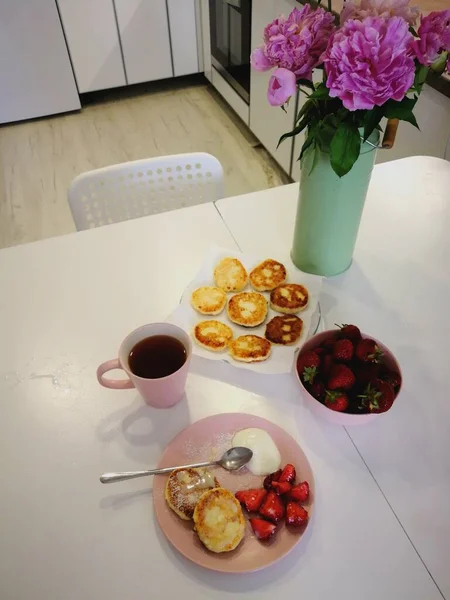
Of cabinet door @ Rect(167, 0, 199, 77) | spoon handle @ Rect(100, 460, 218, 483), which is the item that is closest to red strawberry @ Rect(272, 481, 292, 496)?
spoon handle @ Rect(100, 460, 218, 483)

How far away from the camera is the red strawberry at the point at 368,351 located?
70 cm

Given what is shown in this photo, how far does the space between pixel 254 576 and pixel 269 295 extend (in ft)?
1.54

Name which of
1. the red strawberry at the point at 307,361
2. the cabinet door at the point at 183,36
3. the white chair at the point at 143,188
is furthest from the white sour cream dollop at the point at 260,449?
the cabinet door at the point at 183,36

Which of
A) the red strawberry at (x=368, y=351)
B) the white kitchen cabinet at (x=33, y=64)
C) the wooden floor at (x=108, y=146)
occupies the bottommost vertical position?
the wooden floor at (x=108, y=146)

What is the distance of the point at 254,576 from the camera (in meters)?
0.59

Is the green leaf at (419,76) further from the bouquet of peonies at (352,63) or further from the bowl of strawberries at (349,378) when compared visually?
the bowl of strawberries at (349,378)

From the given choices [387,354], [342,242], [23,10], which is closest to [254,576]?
[387,354]

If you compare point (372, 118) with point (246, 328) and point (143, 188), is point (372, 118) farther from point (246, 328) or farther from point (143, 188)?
point (143, 188)

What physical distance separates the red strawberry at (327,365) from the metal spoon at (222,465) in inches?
6.1

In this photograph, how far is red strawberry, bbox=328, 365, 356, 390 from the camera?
2.24 ft

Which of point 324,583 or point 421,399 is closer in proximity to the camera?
point 324,583

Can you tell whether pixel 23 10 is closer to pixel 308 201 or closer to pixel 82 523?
pixel 308 201

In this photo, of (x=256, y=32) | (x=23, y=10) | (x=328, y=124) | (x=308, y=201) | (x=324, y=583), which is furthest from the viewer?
(x=23, y=10)

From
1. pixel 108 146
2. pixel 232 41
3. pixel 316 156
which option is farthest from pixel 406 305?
pixel 108 146
